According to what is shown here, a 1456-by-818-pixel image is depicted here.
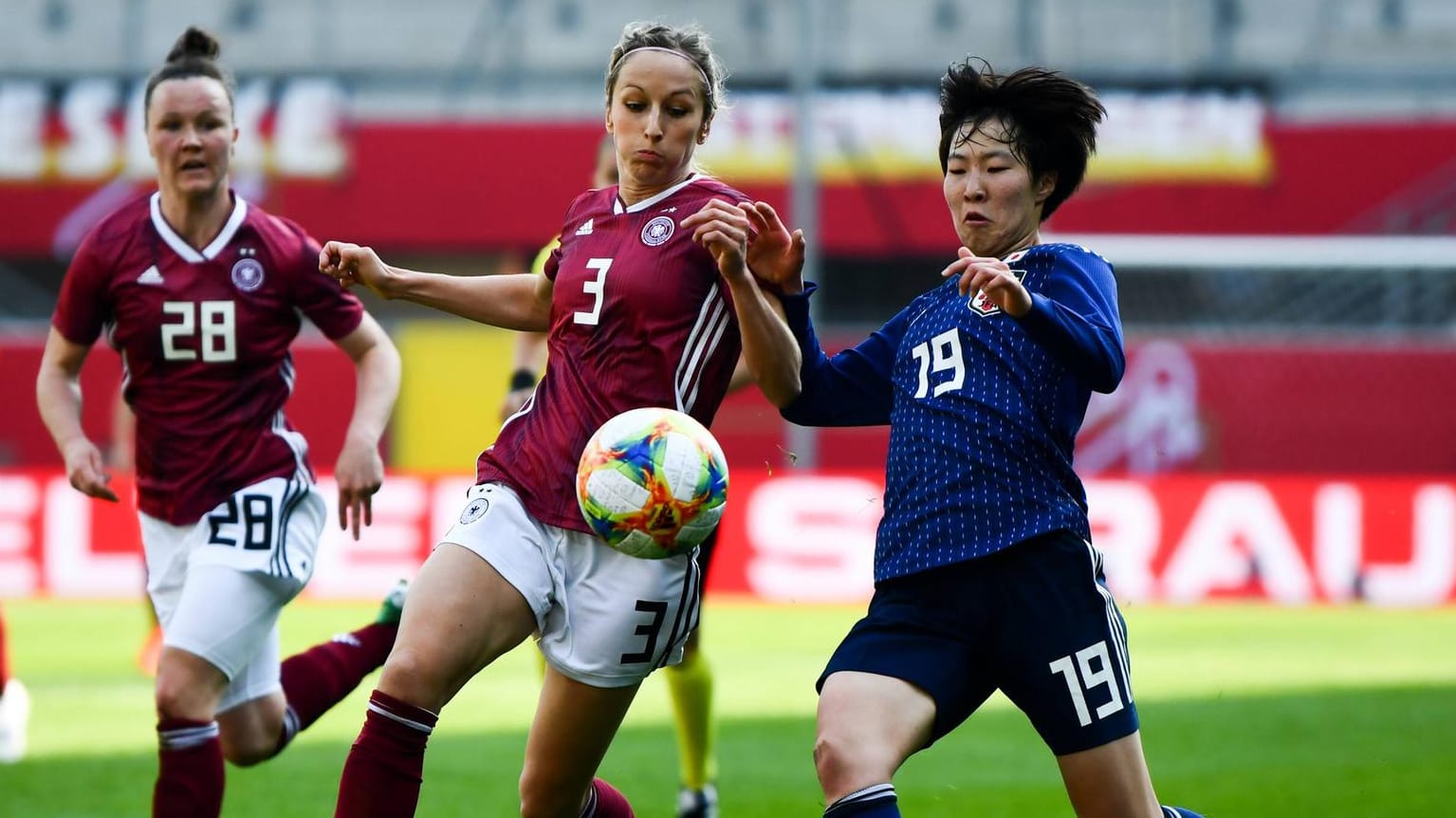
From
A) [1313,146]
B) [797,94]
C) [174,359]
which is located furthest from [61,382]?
[1313,146]

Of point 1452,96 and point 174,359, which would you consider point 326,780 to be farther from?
point 1452,96

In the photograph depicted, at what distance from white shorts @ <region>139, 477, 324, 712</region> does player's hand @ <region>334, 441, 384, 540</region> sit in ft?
0.66

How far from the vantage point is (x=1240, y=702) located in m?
Result: 9.48

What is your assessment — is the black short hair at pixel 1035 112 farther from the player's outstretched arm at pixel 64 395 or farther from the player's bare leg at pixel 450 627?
the player's outstretched arm at pixel 64 395

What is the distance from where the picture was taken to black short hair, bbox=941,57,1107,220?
424 cm

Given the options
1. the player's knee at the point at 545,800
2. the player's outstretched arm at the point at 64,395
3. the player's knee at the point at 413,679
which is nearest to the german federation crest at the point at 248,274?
the player's outstretched arm at the point at 64,395

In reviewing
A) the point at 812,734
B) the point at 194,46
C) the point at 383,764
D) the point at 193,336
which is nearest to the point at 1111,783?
the point at 383,764

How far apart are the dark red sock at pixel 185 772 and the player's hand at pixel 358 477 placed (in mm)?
700

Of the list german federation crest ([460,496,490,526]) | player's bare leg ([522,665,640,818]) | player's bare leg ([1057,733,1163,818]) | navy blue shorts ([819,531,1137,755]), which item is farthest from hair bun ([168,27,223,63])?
player's bare leg ([1057,733,1163,818])

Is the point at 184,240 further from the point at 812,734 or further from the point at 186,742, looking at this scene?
the point at 812,734

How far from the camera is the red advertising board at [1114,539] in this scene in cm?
1395

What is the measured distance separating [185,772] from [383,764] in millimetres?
A: 1106

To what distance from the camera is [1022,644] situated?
13.0 feet

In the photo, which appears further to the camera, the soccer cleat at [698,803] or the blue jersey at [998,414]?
the soccer cleat at [698,803]
